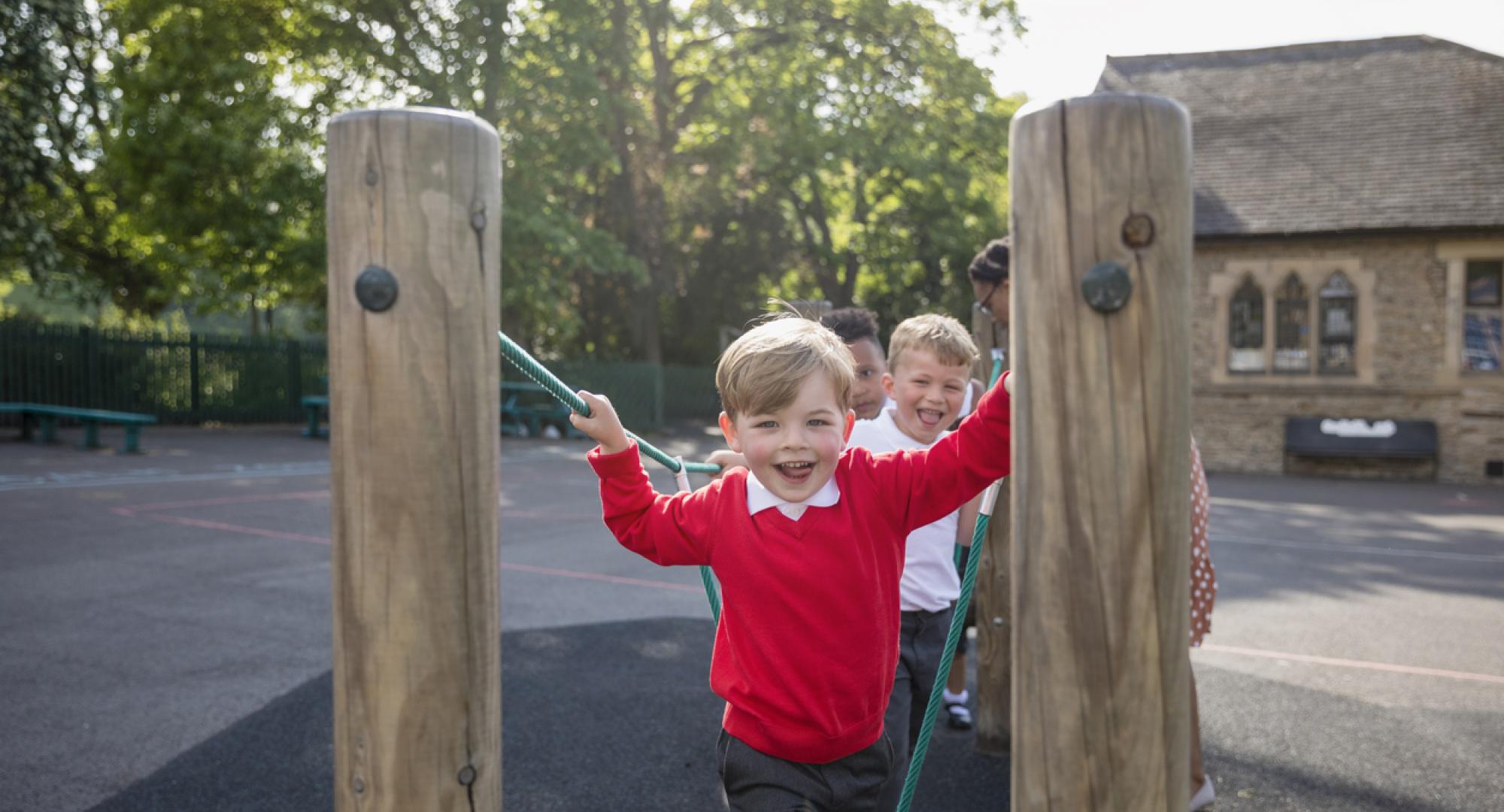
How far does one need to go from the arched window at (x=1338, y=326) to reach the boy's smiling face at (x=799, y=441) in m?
21.1

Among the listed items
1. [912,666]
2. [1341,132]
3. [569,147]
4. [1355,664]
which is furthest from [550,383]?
[1341,132]

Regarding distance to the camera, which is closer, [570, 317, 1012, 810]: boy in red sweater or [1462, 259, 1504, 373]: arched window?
[570, 317, 1012, 810]: boy in red sweater

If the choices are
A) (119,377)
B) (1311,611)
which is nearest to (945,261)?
(119,377)

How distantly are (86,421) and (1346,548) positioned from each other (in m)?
16.4

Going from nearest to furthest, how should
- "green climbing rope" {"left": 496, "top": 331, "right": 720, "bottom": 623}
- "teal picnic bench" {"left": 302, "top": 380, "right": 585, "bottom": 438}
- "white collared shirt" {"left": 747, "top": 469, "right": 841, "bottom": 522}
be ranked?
"green climbing rope" {"left": 496, "top": 331, "right": 720, "bottom": 623} → "white collared shirt" {"left": 747, "top": 469, "right": 841, "bottom": 522} → "teal picnic bench" {"left": 302, "top": 380, "right": 585, "bottom": 438}

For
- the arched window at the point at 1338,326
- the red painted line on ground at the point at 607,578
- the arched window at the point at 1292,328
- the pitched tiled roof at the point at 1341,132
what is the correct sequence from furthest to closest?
the arched window at the point at 1292,328
the arched window at the point at 1338,326
the pitched tiled roof at the point at 1341,132
the red painted line on ground at the point at 607,578

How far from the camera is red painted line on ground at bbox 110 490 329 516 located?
33.4ft

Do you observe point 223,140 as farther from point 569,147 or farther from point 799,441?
point 799,441

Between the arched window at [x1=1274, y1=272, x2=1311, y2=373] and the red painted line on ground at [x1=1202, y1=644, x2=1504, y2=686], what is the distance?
16170 mm

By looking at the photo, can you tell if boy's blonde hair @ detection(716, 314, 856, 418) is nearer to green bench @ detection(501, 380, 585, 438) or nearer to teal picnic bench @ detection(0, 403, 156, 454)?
teal picnic bench @ detection(0, 403, 156, 454)

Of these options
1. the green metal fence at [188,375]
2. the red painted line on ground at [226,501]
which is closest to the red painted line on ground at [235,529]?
the red painted line on ground at [226,501]

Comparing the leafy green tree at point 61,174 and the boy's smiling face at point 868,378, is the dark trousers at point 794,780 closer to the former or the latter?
the boy's smiling face at point 868,378

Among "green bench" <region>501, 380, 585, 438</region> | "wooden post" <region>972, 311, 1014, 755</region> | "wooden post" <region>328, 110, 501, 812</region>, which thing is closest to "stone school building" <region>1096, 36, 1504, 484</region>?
"green bench" <region>501, 380, 585, 438</region>

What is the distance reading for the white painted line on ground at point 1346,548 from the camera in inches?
398
